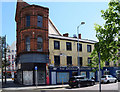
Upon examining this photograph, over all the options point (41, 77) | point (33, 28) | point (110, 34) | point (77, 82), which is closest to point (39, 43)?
point (33, 28)

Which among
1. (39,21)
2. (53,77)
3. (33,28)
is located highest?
(39,21)

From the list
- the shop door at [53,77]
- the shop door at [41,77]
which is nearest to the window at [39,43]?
the shop door at [41,77]

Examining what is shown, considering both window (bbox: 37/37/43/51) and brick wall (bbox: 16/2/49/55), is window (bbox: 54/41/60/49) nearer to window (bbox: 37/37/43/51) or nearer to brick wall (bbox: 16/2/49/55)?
brick wall (bbox: 16/2/49/55)

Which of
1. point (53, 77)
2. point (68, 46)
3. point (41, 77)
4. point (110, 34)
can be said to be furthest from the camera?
point (68, 46)

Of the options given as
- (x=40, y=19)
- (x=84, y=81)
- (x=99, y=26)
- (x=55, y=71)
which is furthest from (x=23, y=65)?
(x=99, y=26)

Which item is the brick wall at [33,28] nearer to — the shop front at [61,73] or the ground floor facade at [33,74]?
the ground floor facade at [33,74]

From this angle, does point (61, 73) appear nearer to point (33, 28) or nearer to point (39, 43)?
point (39, 43)

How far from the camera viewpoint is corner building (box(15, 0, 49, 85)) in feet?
A: 99.1

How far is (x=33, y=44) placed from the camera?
3022 centimetres

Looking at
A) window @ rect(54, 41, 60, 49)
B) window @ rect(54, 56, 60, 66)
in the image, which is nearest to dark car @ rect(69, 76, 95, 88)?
window @ rect(54, 56, 60, 66)

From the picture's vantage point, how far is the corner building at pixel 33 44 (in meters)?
30.2

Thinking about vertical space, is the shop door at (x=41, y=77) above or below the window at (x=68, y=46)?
below

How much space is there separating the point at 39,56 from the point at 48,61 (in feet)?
6.53

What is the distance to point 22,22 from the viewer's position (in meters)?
31.6
